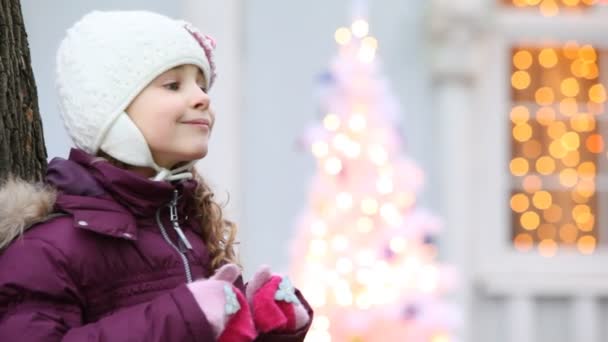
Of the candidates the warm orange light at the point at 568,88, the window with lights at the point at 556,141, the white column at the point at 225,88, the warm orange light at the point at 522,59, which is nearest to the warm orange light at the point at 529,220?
the window with lights at the point at 556,141

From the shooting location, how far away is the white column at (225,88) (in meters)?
5.89

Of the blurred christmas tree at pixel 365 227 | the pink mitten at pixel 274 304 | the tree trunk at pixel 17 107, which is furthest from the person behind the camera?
the blurred christmas tree at pixel 365 227

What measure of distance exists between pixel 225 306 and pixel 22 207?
0.29 metres

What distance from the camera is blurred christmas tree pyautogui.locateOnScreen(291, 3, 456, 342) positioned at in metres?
5.02

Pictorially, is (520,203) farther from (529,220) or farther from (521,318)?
(521,318)

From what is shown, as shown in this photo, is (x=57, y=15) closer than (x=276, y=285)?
No

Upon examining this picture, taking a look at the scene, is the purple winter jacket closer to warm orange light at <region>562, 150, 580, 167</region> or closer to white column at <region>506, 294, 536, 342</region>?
white column at <region>506, 294, 536, 342</region>

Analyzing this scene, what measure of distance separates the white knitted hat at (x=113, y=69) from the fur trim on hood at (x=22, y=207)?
10 cm

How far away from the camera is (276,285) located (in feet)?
5.74

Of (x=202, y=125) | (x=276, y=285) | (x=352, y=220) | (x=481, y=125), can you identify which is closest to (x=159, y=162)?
(x=202, y=125)

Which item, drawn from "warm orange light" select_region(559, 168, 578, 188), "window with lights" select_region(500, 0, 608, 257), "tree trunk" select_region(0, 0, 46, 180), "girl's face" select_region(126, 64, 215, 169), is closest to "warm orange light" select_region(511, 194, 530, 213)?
"window with lights" select_region(500, 0, 608, 257)

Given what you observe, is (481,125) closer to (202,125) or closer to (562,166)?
(562,166)

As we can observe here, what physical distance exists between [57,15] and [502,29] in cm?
273

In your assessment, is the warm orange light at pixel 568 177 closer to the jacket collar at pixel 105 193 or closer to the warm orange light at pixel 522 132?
the warm orange light at pixel 522 132
